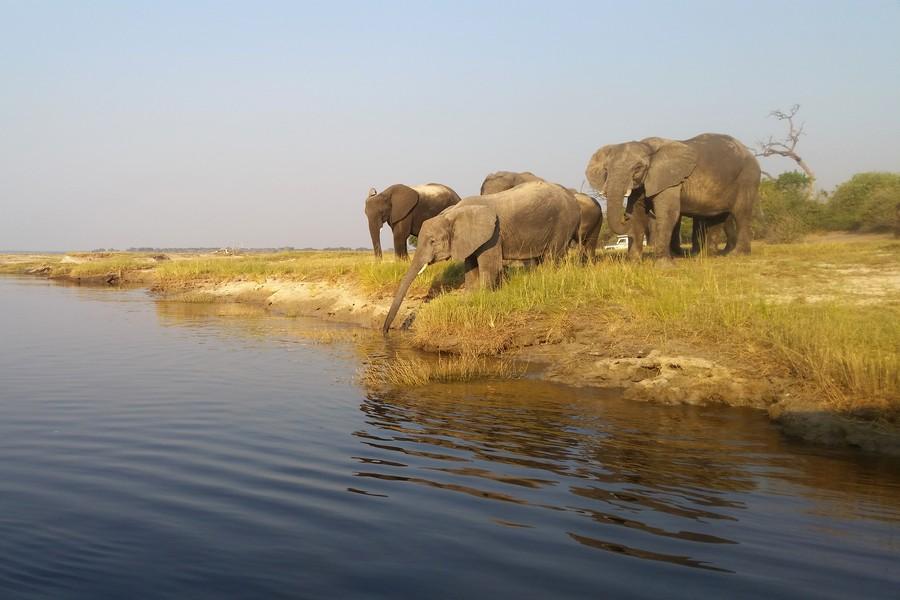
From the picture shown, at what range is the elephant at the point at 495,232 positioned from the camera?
11.6 m

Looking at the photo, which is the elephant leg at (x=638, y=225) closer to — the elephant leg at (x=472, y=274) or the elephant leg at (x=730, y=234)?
the elephant leg at (x=730, y=234)

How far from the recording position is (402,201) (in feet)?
60.8

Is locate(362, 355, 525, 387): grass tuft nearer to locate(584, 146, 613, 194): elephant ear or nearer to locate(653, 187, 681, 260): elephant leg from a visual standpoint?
locate(653, 187, 681, 260): elephant leg

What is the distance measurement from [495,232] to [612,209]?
115 inches

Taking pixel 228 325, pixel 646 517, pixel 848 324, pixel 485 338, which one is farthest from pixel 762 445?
pixel 228 325

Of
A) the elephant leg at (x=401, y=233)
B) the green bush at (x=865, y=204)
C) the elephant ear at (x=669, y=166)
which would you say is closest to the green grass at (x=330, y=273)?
the elephant leg at (x=401, y=233)

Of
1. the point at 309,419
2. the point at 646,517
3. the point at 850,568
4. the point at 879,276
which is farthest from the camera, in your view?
the point at 879,276

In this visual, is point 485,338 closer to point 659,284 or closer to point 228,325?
point 659,284

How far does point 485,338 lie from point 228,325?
5756mm

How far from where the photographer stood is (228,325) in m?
13.4

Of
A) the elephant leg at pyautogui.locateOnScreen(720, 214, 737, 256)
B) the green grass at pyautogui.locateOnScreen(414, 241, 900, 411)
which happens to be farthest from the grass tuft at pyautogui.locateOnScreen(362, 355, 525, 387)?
the elephant leg at pyautogui.locateOnScreen(720, 214, 737, 256)

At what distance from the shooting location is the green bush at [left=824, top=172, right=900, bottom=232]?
21703mm

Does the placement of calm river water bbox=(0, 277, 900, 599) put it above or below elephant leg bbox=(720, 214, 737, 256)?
below

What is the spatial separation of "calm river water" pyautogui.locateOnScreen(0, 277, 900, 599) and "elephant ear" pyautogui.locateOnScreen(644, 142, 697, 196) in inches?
278
